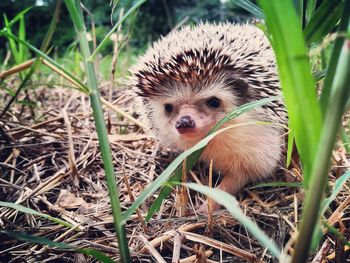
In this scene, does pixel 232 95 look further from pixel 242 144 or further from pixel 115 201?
pixel 115 201

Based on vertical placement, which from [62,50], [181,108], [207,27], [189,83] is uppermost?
[62,50]

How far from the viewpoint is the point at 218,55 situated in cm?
254

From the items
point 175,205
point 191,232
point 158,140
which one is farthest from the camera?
point 158,140

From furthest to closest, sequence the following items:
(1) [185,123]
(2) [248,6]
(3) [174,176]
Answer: (1) [185,123], (2) [248,6], (3) [174,176]

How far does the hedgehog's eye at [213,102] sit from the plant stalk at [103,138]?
52.0 inches

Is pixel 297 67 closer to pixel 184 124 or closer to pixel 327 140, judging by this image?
pixel 327 140

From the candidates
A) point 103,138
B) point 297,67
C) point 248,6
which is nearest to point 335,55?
point 297,67

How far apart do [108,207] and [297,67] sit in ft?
4.72

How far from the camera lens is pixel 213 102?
104 inches

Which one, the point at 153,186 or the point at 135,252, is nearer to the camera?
the point at 153,186

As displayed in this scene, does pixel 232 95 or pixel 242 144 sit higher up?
pixel 232 95

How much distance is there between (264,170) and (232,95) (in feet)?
1.74

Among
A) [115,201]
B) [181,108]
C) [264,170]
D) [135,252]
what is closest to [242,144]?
[264,170]

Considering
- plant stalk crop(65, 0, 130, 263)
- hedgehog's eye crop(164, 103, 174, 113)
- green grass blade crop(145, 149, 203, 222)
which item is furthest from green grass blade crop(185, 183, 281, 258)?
hedgehog's eye crop(164, 103, 174, 113)
